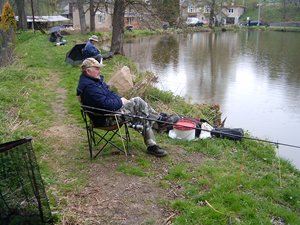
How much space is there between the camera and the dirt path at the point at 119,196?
369 centimetres

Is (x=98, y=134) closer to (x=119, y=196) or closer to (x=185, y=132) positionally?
(x=119, y=196)

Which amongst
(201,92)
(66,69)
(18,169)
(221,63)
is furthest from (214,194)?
(221,63)

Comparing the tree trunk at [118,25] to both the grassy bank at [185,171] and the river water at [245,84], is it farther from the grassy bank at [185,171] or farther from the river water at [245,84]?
the grassy bank at [185,171]

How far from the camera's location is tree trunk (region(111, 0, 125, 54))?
1539cm

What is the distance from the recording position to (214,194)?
4.19 meters

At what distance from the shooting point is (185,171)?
15.8 feet

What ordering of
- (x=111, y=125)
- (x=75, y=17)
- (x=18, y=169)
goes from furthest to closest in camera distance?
(x=75, y=17) < (x=111, y=125) < (x=18, y=169)

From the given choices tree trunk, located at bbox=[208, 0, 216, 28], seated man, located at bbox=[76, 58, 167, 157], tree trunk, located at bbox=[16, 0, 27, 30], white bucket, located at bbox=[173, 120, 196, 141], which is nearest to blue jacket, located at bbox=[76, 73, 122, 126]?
seated man, located at bbox=[76, 58, 167, 157]

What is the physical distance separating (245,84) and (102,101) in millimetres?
11974

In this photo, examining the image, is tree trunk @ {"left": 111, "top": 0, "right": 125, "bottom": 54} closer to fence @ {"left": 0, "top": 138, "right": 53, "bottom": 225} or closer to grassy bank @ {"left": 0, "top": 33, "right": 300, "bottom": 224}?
grassy bank @ {"left": 0, "top": 33, "right": 300, "bottom": 224}

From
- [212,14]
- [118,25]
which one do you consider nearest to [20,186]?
[118,25]

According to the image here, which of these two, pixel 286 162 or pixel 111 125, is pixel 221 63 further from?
pixel 111 125

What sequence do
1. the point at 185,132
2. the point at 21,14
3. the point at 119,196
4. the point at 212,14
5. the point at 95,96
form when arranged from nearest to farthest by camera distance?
the point at 119,196 < the point at 95,96 < the point at 185,132 < the point at 21,14 < the point at 212,14

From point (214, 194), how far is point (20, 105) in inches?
186
